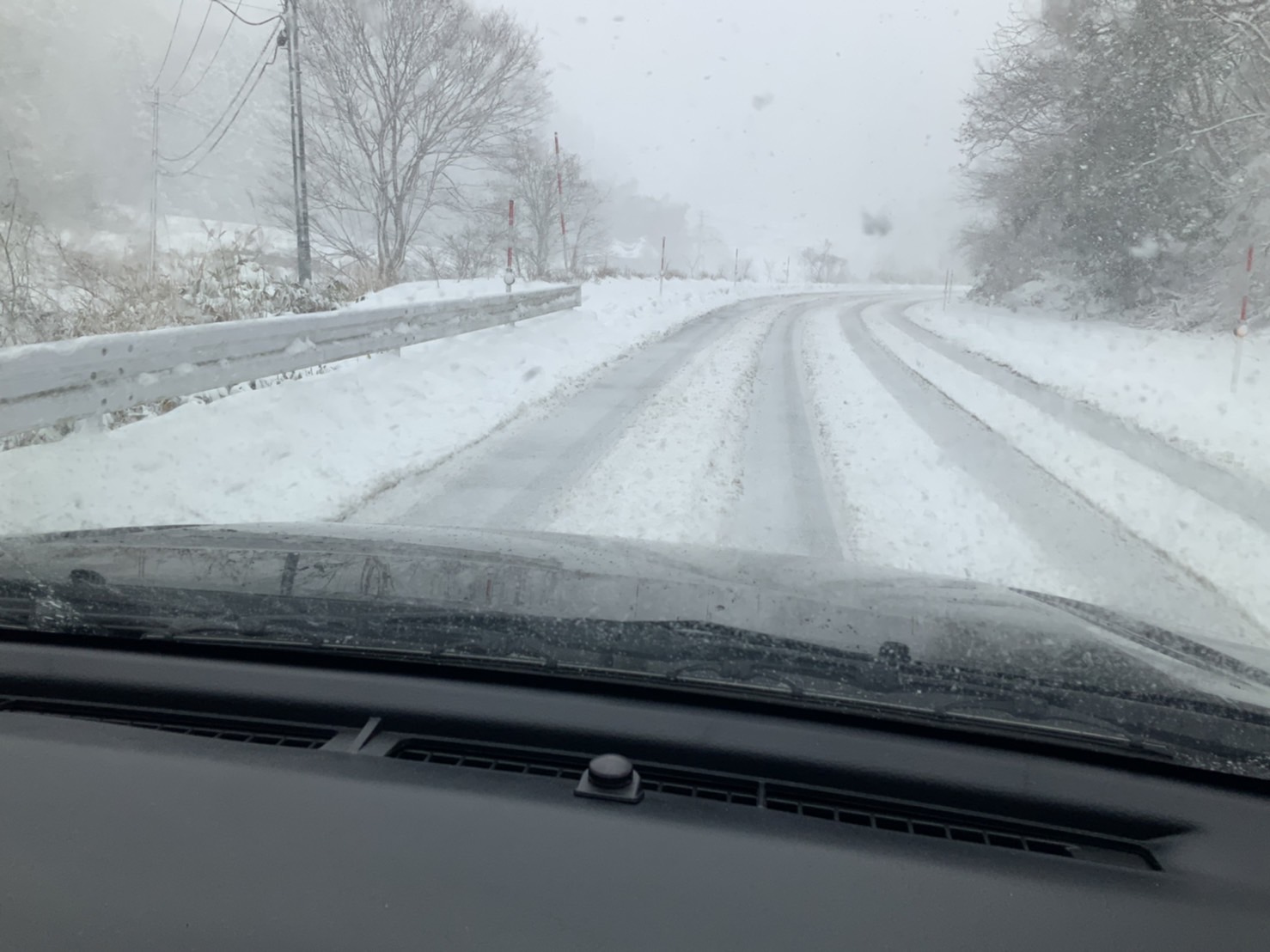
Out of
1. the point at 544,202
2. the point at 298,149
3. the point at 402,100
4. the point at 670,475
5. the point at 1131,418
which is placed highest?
the point at 402,100

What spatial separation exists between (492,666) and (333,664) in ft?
1.53

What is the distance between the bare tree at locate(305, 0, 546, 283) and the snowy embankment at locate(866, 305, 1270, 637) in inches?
613

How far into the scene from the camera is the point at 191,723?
7.88ft

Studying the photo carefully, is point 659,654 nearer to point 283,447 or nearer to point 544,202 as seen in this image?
point 283,447

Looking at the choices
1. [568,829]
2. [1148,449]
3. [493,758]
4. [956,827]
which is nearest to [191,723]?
[493,758]

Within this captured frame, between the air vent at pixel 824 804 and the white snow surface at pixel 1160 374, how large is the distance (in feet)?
24.0

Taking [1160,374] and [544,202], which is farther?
[544,202]

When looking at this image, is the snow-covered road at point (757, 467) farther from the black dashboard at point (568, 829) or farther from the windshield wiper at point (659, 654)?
the black dashboard at point (568, 829)

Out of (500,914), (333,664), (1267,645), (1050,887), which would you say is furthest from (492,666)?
(1267,645)

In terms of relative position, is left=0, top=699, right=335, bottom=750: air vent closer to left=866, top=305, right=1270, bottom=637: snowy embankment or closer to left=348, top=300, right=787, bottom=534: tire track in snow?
left=348, top=300, right=787, bottom=534: tire track in snow

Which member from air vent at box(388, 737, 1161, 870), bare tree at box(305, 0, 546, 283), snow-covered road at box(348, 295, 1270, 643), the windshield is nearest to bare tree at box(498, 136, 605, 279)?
bare tree at box(305, 0, 546, 283)

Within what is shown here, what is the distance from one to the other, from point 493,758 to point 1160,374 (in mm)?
14908

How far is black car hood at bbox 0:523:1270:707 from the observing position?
2.50 m

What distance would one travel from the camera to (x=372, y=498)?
6941 millimetres
